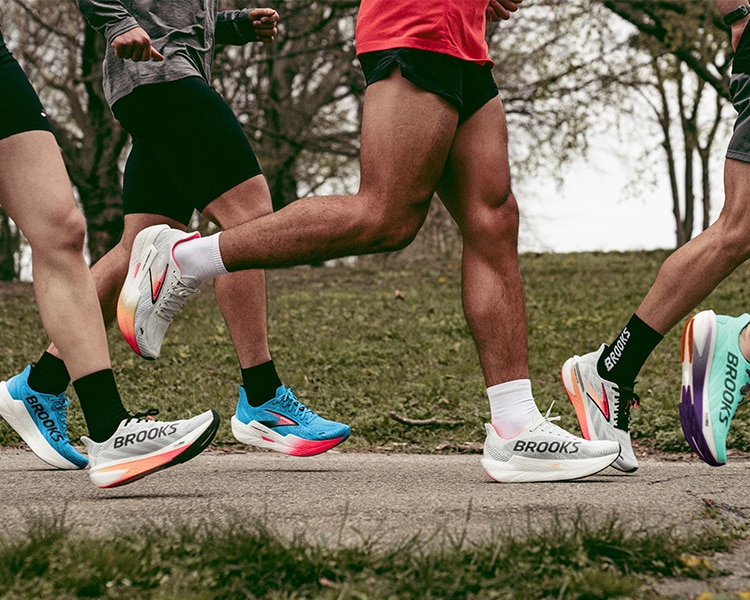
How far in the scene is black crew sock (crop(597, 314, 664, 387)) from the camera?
3.72 m

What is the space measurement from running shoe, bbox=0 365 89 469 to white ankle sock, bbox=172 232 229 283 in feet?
3.03

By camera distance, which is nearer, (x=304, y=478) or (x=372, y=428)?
(x=304, y=478)

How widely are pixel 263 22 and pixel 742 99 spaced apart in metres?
1.91

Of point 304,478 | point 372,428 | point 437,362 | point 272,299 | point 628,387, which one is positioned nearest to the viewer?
point 304,478

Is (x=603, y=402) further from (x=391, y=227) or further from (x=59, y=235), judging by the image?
→ (x=59, y=235)

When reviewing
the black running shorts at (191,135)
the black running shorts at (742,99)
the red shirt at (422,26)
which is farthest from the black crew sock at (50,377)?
the black running shorts at (742,99)

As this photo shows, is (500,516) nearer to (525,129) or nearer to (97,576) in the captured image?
(97,576)

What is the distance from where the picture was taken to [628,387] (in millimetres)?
3768

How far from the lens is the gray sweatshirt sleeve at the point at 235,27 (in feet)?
13.3

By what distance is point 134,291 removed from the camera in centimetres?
342

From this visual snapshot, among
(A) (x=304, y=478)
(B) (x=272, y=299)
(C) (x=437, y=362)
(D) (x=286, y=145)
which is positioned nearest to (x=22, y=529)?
(A) (x=304, y=478)

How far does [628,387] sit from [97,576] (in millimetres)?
2312

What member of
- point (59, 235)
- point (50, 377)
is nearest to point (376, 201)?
point (59, 235)

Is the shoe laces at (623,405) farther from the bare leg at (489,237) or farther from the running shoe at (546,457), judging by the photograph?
the bare leg at (489,237)
